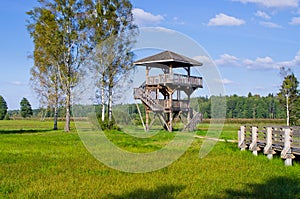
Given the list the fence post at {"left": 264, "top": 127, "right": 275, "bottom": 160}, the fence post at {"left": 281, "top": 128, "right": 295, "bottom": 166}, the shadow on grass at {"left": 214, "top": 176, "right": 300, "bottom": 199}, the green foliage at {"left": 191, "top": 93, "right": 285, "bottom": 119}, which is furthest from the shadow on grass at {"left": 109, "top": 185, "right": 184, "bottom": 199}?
the green foliage at {"left": 191, "top": 93, "right": 285, "bottom": 119}

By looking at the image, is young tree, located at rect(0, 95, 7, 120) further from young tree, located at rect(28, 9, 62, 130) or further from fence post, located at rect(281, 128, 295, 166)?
fence post, located at rect(281, 128, 295, 166)

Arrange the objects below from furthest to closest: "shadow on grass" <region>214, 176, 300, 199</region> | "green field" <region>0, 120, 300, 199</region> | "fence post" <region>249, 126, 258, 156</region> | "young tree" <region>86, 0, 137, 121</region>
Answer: "young tree" <region>86, 0, 137, 121</region>
"fence post" <region>249, 126, 258, 156</region>
"green field" <region>0, 120, 300, 199</region>
"shadow on grass" <region>214, 176, 300, 199</region>

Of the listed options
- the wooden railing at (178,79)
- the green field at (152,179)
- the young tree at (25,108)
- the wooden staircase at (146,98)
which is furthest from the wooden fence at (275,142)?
the young tree at (25,108)

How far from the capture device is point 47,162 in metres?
16.5

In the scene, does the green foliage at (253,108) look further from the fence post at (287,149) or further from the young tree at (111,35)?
the fence post at (287,149)

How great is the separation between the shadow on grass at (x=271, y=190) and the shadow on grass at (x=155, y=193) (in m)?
1.42

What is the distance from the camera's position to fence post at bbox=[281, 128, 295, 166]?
52.2 feet

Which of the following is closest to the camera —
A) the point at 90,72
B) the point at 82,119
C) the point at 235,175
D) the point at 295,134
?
the point at 235,175

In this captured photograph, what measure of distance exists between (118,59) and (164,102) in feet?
24.6

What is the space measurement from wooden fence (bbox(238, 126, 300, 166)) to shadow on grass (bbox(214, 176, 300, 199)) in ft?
12.1

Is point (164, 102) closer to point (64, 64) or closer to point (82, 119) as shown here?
point (64, 64)

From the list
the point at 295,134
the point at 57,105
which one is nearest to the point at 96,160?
the point at 295,134

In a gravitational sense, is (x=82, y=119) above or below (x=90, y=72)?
below

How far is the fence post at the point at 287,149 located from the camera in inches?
626
